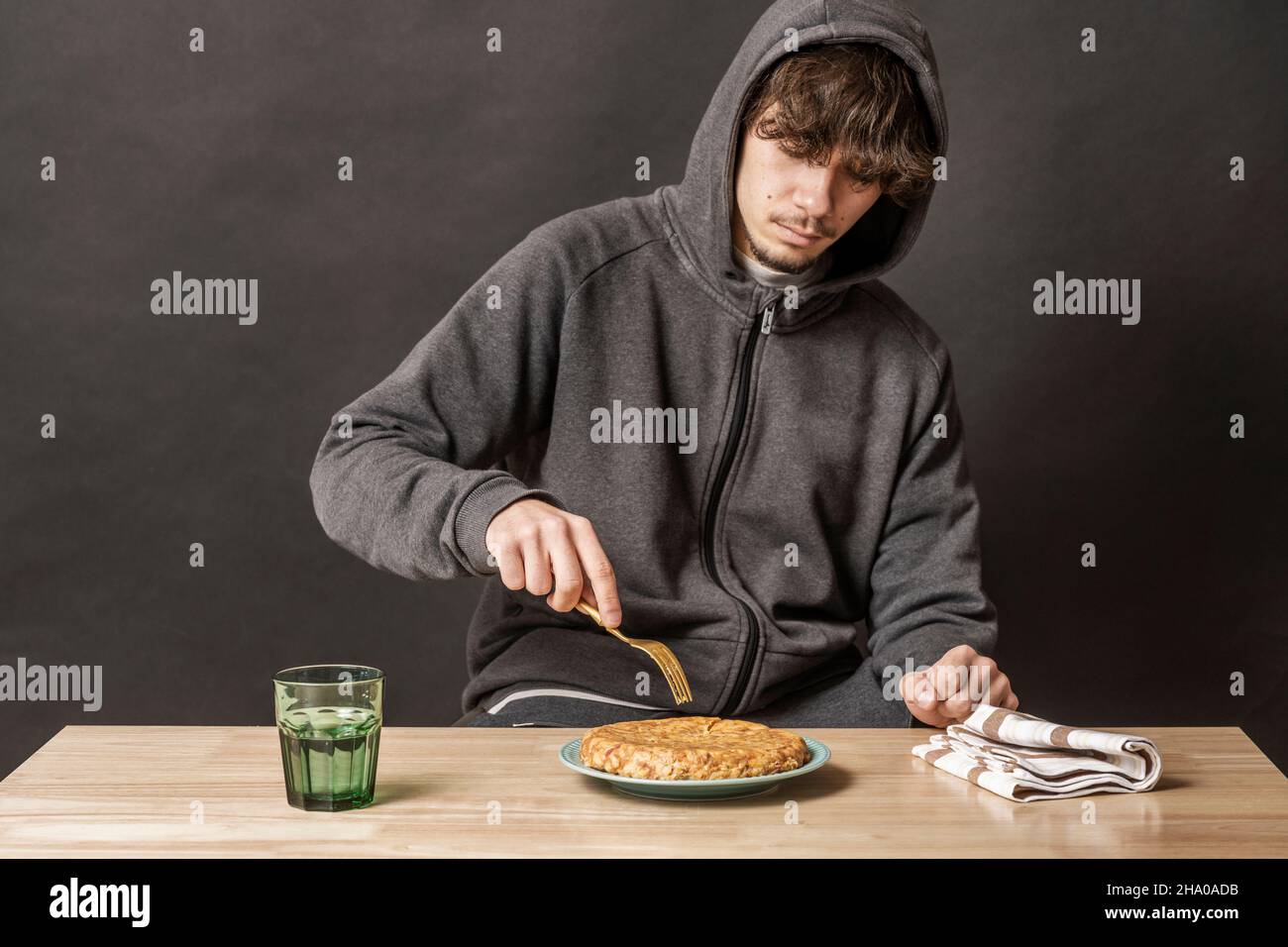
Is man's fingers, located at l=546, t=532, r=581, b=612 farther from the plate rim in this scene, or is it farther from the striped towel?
the striped towel

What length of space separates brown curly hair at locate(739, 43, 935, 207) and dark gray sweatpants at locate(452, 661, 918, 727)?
0.71 meters

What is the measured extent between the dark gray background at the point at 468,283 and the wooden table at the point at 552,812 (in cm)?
147

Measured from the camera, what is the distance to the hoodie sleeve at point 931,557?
1.85 m

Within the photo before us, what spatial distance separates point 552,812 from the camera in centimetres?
110

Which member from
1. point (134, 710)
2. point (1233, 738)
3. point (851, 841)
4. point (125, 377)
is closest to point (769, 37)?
point (1233, 738)

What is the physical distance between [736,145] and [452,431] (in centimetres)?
58

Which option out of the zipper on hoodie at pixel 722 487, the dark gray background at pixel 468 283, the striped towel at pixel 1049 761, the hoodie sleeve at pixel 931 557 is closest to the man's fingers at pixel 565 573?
the striped towel at pixel 1049 761

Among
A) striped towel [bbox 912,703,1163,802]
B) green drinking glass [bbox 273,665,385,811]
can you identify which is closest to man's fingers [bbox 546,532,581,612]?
green drinking glass [bbox 273,665,385,811]

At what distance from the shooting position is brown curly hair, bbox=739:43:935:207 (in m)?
1.78

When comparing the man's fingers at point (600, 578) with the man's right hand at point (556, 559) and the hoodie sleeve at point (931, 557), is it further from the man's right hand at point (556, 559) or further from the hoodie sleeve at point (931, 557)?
the hoodie sleeve at point (931, 557)

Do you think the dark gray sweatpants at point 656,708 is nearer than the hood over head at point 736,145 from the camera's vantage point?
Yes

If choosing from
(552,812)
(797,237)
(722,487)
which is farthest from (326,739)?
(797,237)

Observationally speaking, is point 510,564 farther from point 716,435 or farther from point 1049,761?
point 716,435
